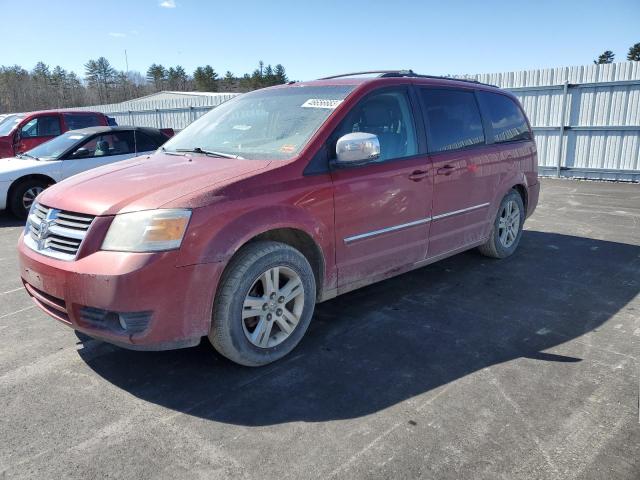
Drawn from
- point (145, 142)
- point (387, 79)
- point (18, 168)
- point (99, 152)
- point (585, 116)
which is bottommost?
point (18, 168)

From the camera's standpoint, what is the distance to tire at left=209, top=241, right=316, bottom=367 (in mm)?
2910

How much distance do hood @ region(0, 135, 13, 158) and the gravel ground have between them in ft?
25.3

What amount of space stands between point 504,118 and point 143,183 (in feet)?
13.0

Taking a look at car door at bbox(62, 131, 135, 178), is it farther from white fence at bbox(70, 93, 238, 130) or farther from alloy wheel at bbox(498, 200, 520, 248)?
white fence at bbox(70, 93, 238, 130)

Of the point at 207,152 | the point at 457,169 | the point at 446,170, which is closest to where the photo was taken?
the point at 207,152

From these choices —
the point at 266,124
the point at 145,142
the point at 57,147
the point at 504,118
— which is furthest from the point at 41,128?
the point at 504,118

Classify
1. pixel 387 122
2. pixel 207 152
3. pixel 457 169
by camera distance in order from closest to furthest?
pixel 207 152 < pixel 387 122 < pixel 457 169

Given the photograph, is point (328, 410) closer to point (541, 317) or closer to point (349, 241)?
point (349, 241)

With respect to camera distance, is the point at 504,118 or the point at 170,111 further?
the point at 170,111

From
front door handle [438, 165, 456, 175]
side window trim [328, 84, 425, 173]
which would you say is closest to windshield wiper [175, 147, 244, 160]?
side window trim [328, 84, 425, 173]

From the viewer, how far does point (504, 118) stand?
5.29m

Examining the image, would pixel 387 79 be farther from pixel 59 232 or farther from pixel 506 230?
pixel 59 232

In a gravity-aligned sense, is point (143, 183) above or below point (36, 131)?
below

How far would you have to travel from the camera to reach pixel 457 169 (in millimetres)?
4426
